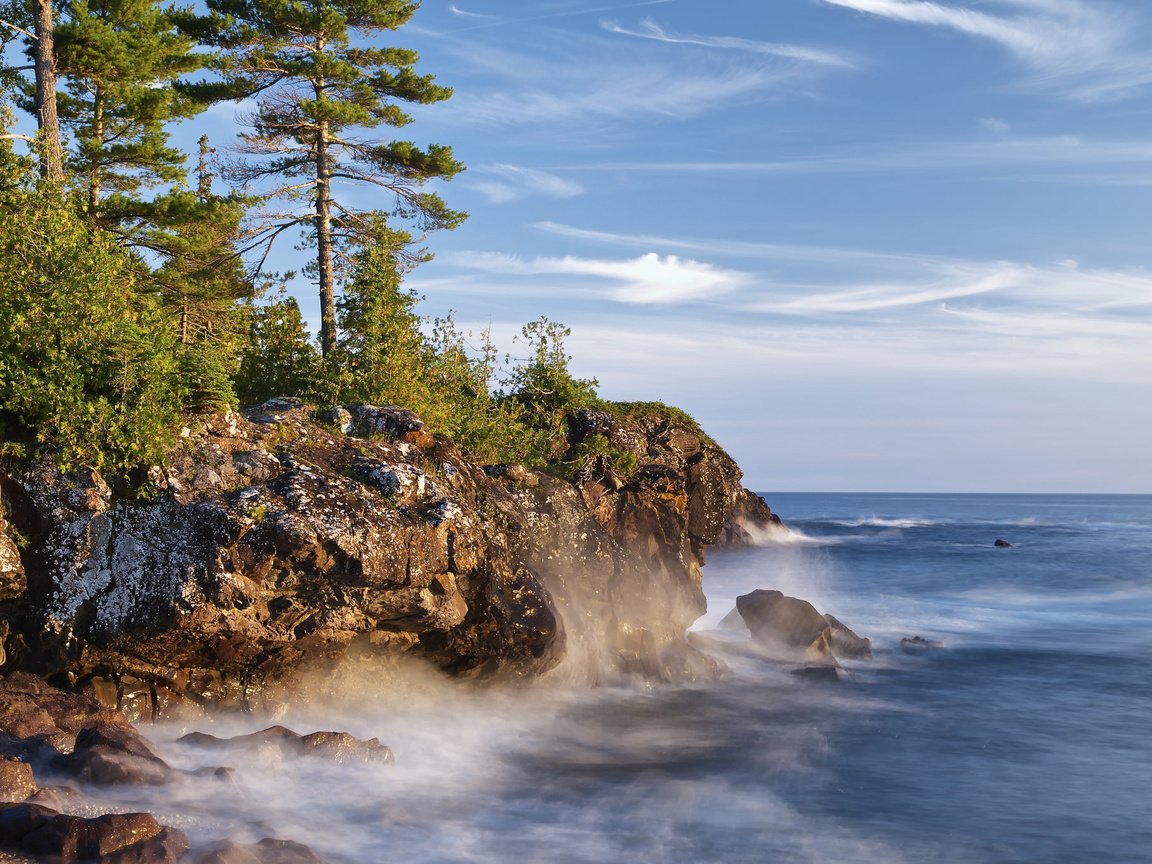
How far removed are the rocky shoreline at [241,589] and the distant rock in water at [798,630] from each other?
9.07 meters

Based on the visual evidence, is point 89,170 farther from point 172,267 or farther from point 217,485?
point 217,485

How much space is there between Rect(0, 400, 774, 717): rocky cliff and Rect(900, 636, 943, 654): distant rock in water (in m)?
12.4

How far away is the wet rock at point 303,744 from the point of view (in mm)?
14109

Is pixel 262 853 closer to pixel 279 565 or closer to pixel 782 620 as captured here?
pixel 279 565

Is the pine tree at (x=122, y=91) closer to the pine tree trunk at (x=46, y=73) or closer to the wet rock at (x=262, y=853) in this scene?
the pine tree trunk at (x=46, y=73)

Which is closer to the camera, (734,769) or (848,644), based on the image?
(734,769)

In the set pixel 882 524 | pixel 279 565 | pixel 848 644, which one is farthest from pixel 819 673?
pixel 882 524

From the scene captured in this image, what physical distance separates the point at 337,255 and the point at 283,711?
1586 cm

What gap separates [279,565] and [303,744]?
286cm

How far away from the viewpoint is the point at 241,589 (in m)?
15.1

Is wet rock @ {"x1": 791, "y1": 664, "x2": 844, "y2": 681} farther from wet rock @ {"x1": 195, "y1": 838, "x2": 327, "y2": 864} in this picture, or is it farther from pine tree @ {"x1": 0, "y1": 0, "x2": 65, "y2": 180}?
pine tree @ {"x1": 0, "y1": 0, "x2": 65, "y2": 180}

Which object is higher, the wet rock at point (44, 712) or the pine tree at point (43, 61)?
the pine tree at point (43, 61)

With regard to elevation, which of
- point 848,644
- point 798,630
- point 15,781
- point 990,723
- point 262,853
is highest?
point 15,781

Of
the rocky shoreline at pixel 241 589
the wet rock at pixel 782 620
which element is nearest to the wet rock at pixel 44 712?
the rocky shoreline at pixel 241 589
